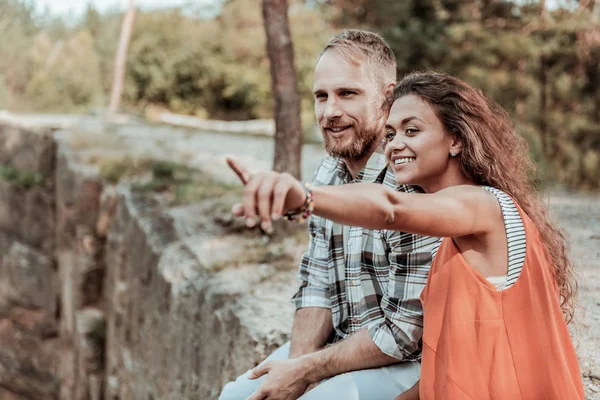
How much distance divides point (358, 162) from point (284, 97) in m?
3.15

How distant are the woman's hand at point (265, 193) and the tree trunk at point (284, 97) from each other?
4.07 meters

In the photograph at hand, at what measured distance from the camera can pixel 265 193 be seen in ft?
4.19

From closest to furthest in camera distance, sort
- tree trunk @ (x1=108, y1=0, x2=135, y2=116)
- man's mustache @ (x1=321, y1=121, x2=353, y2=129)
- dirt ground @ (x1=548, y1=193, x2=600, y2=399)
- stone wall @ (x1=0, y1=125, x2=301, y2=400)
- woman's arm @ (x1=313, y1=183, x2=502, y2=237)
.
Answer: woman's arm @ (x1=313, y1=183, x2=502, y2=237)
man's mustache @ (x1=321, y1=121, x2=353, y2=129)
dirt ground @ (x1=548, y1=193, x2=600, y2=399)
stone wall @ (x1=0, y1=125, x2=301, y2=400)
tree trunk @ (x1=108, y1=0, x2=135, y2=116)

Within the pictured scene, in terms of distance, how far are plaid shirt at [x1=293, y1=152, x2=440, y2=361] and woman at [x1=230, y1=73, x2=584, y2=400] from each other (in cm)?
22

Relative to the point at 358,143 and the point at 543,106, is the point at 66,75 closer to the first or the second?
the point at 543,106

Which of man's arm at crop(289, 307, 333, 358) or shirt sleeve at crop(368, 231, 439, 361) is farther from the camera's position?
man's arm at crop(289, 307, 333, 358)

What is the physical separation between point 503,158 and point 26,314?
39.3 feet

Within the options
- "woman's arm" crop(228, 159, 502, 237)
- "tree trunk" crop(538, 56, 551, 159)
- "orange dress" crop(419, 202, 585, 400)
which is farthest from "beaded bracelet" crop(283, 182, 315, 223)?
"tree trunk" crop(538, 56, 551, 159)

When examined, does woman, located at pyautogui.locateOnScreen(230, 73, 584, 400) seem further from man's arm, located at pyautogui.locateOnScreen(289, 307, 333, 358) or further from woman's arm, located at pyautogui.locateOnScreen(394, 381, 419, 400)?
man's arm, located at pyautogui.locateOnScreen(289, 307, 333, 358)

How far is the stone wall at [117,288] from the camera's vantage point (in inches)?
162

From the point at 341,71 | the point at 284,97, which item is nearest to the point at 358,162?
the point at 341,71

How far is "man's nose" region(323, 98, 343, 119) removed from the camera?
93.4 inches

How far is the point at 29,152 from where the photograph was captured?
12.7m

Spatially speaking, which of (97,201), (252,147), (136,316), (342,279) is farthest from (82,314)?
(342,279)
